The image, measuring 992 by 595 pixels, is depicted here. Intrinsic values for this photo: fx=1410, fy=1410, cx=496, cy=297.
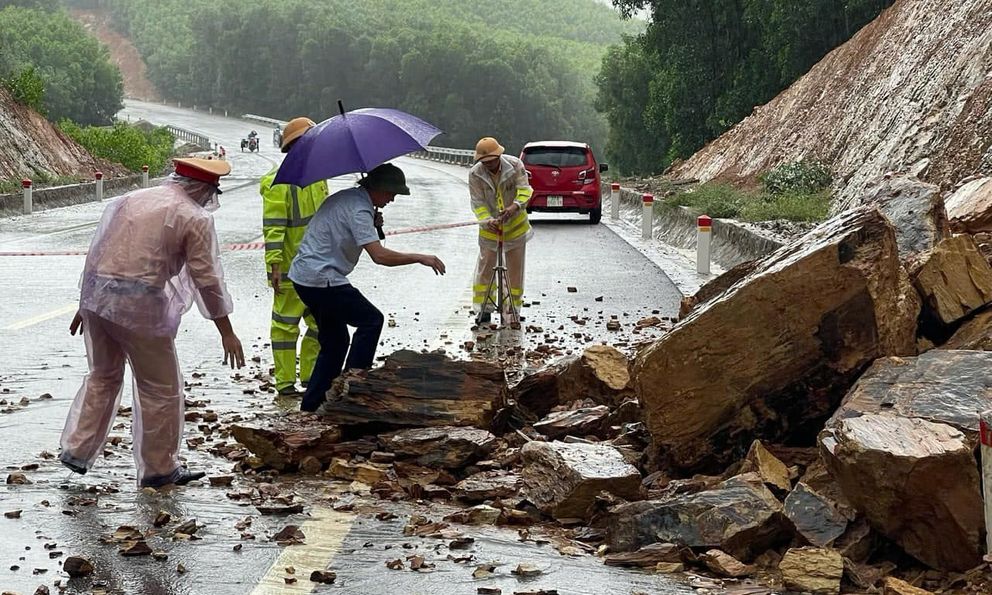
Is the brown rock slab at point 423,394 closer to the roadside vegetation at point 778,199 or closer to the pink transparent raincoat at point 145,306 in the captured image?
the pink transparent raincoat at point 145,306

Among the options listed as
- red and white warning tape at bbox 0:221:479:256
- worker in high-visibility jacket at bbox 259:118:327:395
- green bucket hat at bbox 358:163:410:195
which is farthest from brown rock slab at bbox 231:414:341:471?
red and white warning tape at bbox 0:221:479:256

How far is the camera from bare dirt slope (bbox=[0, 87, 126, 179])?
37688mm

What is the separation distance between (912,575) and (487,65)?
12097 centimetres

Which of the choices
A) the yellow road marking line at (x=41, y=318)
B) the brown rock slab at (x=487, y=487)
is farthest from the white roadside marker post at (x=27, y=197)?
the brown rock slab at (x=487, y=487)

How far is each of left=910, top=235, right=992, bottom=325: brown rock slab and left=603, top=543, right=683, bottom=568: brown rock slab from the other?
277cm

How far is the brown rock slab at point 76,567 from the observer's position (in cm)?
537

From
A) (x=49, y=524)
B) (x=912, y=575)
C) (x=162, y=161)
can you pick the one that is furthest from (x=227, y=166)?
(x=162, y=161)

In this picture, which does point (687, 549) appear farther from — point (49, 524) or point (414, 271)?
point (414, 271)

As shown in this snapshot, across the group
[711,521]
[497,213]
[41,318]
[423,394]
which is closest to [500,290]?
[497,213]

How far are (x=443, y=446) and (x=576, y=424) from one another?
96 centimetres

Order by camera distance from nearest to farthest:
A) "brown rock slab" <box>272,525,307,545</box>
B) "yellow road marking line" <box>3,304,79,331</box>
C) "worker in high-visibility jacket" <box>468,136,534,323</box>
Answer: "brown rock slab" <box>272,525,307,545</box> < "yellow road marking line" <box>3,304,79,331</box> < "worker in high-visibility jacket" <box>468,136,534,323</box>

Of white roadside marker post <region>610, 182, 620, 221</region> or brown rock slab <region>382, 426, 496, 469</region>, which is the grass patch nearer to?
white roadside marker post <region>610, 182, 620, 221</region>

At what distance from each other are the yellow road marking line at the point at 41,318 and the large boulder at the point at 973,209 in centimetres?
812

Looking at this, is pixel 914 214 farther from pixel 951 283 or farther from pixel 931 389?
pixel 931 389
